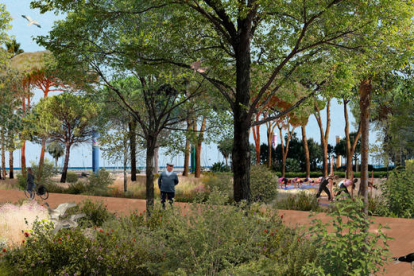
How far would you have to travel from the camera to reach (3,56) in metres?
19.7

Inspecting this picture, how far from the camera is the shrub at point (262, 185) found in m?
15.7

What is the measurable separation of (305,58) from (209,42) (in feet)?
8.80

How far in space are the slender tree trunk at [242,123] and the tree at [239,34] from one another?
0.08 ft

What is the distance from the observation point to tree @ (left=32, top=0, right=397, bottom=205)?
838cm

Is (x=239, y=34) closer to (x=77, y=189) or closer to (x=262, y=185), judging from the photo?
(x=262, y=185)

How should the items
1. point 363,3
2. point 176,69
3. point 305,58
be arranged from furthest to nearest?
point 176,69
point 305,58
point 363,3

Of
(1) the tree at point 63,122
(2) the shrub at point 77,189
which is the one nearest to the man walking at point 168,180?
(2) the shrub at point 77,189

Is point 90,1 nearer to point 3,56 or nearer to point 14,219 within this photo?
point 14,219

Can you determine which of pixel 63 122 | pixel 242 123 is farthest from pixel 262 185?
pixel 63 122

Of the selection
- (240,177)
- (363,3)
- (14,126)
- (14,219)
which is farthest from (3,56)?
(363,3)

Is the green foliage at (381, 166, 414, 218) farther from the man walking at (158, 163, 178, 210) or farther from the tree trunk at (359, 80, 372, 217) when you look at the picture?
the man walking at (158, 163, 178, 210)

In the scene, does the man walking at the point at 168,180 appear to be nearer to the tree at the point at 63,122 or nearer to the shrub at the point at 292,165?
the tree at the point at 63,122

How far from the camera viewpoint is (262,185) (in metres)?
15.7

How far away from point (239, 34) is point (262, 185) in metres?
7.73
